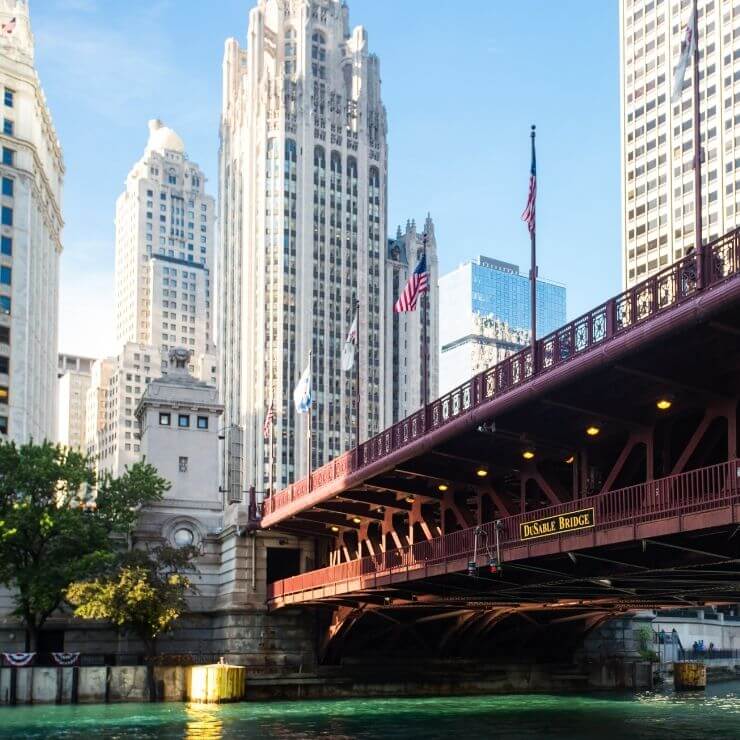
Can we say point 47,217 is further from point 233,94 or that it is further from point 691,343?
point 691,343

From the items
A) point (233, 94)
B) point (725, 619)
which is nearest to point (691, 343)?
point (725, 619)

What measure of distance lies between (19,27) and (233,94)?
63.5m

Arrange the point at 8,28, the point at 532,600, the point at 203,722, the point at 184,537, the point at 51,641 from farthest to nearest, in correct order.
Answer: the point at 8,28, the point at 184,537, the point at 51,641, the point at 532,600, the point at 203,722

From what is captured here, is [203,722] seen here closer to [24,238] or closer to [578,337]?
[578,337]

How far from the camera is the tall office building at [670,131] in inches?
5891

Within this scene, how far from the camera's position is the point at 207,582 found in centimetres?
7844

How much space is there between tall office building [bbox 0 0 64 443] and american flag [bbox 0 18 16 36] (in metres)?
0.10

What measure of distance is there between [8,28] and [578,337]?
10706 centimetres

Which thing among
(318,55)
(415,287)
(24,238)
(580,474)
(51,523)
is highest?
(318,55)

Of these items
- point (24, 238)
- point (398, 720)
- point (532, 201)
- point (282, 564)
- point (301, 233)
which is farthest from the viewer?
point (301, 233)

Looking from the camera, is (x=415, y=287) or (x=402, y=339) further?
(x=402, y=339)

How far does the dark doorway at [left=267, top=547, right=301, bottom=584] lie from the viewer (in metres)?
77.8

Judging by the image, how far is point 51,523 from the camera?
228ft

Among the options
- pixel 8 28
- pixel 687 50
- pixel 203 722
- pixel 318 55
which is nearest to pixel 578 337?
pixel 687 50
